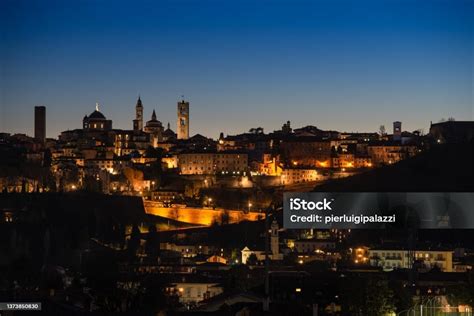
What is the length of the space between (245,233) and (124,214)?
3958 millimetres

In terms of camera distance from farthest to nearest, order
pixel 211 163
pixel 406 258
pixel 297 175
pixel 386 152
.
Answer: pixel 386 152 < pixel 211 163 < pixel 297 175 < pixel 406 258

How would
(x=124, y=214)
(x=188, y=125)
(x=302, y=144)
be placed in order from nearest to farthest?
(x=124, y=214) → (x=302, y=144) → (x=188, y=125)

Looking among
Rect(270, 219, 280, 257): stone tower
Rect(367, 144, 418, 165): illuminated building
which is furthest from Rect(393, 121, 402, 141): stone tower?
Rect(270, 219, 280, 257): stone tower

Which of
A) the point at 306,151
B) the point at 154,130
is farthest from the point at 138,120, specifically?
the point at 306,151

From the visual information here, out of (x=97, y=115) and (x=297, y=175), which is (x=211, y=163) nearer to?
(x=297, y=175)

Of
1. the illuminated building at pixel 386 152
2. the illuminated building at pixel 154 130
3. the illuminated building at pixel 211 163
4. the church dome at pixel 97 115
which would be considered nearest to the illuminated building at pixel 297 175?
the illuminated building at pixel 211 163

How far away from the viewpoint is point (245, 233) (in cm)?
2206

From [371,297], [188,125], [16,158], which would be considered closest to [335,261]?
[371,297]

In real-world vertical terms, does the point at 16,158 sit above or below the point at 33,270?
above

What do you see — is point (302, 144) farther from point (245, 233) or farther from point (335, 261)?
point (335, 261)

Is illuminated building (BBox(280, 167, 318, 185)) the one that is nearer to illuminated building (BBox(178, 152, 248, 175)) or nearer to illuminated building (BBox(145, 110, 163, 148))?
illuminated building (BBox(178, 152, 248, 175))

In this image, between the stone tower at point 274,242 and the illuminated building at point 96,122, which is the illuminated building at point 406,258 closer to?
A: the stone tower at point 274,242

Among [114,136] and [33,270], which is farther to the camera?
[114,136]

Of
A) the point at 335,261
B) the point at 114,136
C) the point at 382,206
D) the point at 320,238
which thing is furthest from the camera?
the point at 114,136
